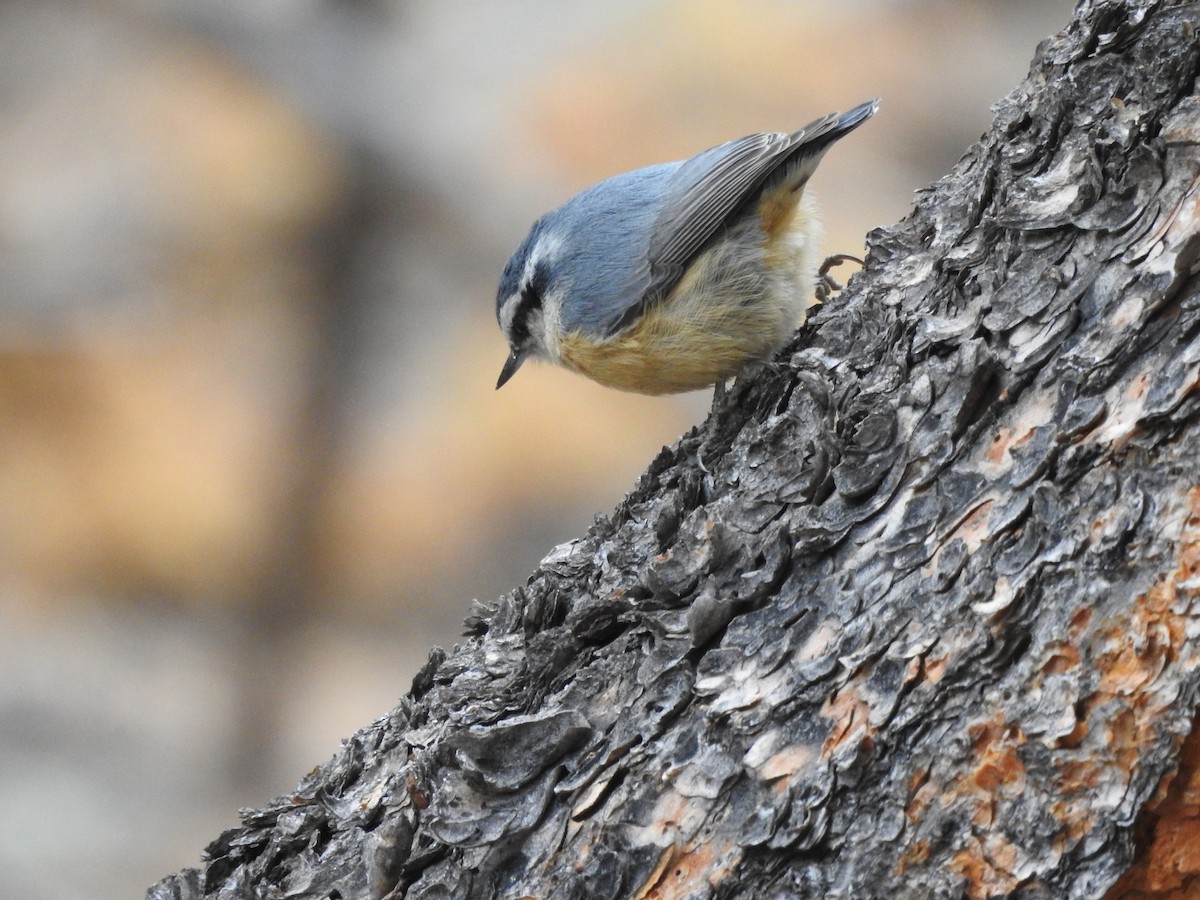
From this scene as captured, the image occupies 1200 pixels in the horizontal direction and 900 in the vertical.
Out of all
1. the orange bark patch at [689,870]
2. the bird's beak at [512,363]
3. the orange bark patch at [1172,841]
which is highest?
the bird's beak at [512,363]

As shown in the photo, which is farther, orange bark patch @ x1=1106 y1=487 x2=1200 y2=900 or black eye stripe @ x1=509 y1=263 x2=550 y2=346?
black eye stripe @ x1=509 y1=263 x2=550 y2=346

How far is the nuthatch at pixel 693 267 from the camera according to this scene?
85.3 inches

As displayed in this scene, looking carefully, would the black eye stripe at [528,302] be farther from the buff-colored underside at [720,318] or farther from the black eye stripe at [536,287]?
the buff-colored underside at [720,318]

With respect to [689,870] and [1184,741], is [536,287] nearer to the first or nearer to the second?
[689,870]

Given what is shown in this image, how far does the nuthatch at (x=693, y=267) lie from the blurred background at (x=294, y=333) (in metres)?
1.96

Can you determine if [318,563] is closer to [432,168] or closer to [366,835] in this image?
[432,168]

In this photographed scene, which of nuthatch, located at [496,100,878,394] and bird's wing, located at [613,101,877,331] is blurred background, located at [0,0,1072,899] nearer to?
nuthatch, located at [496,100,878,394]

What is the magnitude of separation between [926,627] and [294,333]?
346cm

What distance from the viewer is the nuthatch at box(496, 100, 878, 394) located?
85.3 inches

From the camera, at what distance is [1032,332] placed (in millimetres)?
1267

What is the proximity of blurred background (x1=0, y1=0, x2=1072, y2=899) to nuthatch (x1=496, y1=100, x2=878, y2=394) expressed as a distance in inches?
77.0

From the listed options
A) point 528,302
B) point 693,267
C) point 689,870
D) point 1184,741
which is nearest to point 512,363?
point 528,302

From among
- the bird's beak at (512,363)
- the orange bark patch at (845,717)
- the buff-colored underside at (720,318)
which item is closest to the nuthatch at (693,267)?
the buff-colored underside at (720,318)

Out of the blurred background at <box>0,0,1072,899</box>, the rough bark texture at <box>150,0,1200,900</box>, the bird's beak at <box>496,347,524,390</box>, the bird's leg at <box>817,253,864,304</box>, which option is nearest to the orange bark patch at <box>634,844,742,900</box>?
the rough bark texture at <box>150,0,1200,900</box>
